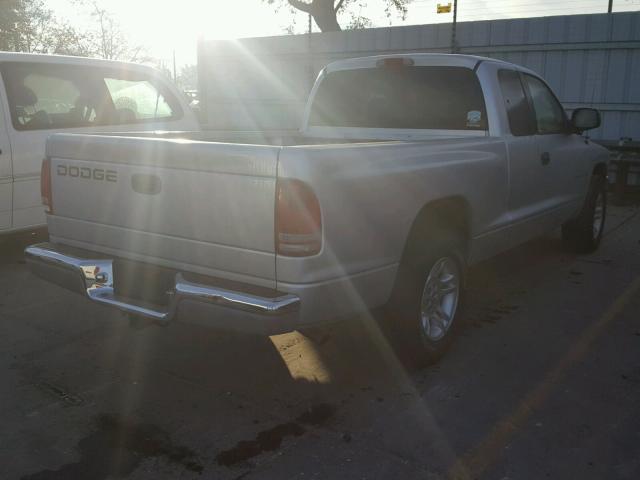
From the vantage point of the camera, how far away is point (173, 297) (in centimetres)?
309

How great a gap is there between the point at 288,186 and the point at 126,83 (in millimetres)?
4721

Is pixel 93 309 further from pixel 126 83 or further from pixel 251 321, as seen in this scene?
pixel 126 83

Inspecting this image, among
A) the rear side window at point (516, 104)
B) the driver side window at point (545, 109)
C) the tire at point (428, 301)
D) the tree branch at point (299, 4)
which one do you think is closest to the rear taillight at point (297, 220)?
the tire at point (428, 301)

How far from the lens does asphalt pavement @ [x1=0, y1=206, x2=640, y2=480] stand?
288cm

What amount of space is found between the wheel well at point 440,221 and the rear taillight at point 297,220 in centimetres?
84

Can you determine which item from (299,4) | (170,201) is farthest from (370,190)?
(299,4)

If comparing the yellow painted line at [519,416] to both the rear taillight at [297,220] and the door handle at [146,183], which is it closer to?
the rear taillight at [297,220]

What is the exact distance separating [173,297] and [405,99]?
2647 millimetres

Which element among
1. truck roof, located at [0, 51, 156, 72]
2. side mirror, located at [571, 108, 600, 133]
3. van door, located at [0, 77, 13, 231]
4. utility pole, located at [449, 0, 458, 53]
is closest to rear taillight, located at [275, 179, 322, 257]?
side mirror, located at [571, 108, 600, 133]

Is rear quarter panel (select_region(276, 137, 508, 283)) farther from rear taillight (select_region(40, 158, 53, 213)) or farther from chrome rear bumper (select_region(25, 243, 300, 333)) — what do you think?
rear taillight (select_region(40, 158, 53, 213))

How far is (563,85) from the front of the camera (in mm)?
11430

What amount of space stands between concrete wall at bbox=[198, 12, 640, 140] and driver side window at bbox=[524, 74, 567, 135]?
3.76m

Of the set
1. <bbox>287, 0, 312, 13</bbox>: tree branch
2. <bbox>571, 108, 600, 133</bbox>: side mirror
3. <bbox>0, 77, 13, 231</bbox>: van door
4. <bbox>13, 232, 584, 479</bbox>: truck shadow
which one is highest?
<bbox>287, 0, 312, 13</bbox>: tree branch

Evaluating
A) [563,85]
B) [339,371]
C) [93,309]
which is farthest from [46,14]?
[339,371]
